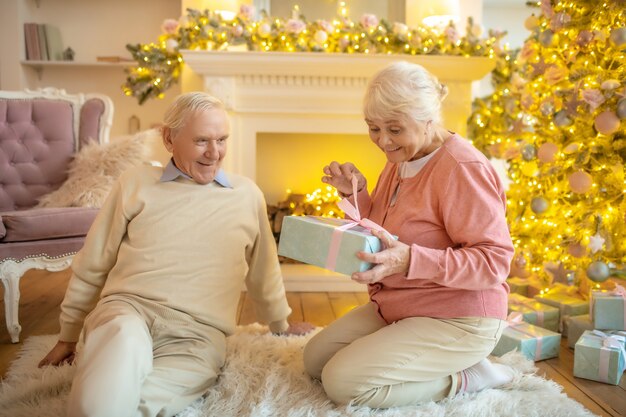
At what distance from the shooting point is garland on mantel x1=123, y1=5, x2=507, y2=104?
10.7 feet

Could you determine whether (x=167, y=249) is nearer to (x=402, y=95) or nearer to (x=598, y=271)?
(x=402, y=95)

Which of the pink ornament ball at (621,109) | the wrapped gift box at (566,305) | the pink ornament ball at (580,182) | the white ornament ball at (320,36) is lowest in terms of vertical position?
the wrapped gift box at (566,305)

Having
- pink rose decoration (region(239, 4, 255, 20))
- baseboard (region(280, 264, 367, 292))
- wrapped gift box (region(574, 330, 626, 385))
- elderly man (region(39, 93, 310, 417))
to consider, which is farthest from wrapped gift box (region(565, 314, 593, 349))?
pink rose decoration (region(239, 4, 255, 20))

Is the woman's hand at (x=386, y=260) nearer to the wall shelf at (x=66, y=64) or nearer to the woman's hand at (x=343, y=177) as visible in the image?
the woman's hand at (x=343, y=177)

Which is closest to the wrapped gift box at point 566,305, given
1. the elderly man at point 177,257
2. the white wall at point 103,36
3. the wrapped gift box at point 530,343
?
the wrapped gift box at point 530,343

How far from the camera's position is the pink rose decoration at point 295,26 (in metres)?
3.25

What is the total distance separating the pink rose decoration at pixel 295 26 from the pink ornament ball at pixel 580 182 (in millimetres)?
1624

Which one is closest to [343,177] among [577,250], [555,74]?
[577,250]

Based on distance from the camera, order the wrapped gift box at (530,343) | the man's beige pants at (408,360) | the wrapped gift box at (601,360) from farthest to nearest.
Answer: the wrapped gift box at (530,343), the wrapped gift box at (601,360), the man's beige pants at (408,360)

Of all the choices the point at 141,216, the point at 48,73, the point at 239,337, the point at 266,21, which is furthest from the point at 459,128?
the point at 48,73

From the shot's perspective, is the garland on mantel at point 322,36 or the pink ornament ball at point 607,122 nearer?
the pink ornament ball at point 607,122

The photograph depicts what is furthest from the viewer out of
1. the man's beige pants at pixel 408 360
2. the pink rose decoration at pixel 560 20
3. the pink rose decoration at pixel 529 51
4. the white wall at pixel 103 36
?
the white wall at pixel 103 36

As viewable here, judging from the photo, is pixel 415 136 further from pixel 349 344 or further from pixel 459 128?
pixel 459 128

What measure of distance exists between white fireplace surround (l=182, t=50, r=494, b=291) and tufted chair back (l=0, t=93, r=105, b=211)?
68 cm
